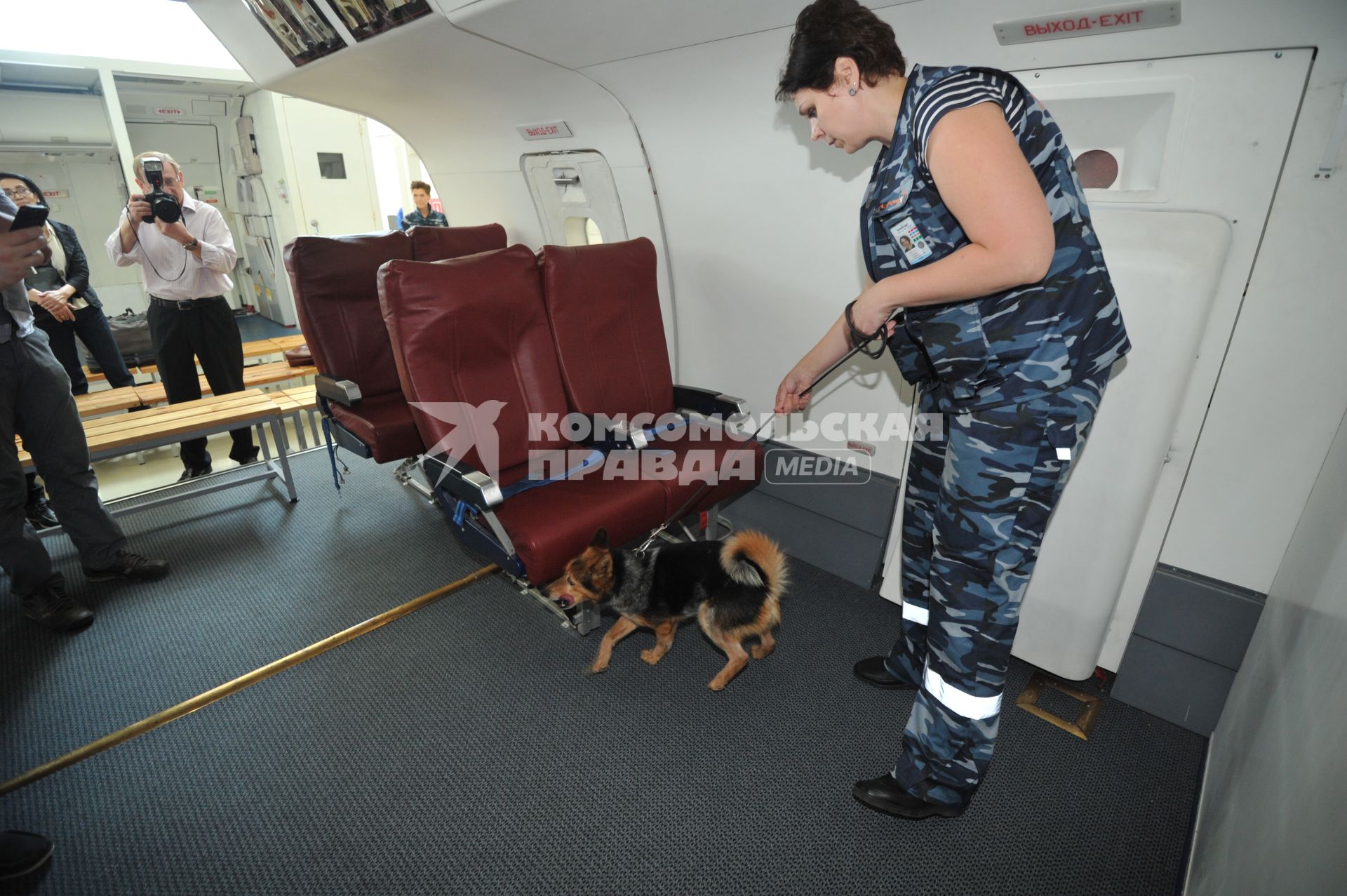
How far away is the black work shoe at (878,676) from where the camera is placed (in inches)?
104

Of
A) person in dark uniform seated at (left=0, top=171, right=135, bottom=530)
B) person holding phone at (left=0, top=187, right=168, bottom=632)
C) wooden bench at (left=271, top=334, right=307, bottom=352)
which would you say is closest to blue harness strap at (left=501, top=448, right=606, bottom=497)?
person holding phone at (left=0, top=187, right=168, bottom=632)

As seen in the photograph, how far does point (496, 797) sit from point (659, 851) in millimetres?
584

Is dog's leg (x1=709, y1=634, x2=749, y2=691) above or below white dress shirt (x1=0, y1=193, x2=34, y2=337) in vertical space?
below

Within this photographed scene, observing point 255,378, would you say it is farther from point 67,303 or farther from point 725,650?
point 725,650

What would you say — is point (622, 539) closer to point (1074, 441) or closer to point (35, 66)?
point (1074, 441)

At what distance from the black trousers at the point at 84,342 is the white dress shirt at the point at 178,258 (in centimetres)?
113

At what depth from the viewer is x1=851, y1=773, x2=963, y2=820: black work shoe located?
2068 mm

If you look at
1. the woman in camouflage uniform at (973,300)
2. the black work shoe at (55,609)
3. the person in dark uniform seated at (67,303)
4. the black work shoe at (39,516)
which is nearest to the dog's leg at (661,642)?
the woman in camouflage uniform at (973,300)

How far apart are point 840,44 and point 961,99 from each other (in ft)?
1.12

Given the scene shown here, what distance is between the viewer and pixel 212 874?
6.44 ft

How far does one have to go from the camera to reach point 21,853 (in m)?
1.92

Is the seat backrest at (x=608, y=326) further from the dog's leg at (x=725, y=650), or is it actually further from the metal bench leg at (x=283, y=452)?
the metal bench leg at (x=283, y=452)

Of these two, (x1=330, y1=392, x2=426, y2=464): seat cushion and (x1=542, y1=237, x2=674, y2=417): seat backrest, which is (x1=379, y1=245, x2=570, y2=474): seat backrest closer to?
(x1=542, y1=237, x2=674, y2=417): seat backrest

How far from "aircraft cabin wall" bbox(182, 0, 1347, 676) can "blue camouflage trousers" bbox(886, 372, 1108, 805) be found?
0.71 m
